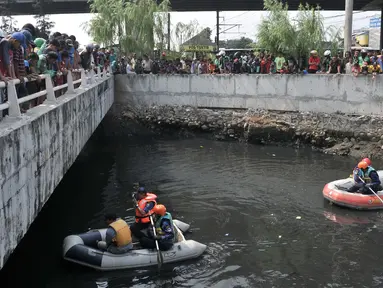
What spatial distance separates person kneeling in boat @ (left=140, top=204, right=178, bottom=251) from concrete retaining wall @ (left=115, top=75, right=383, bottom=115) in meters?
13.6

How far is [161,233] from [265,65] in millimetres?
15928

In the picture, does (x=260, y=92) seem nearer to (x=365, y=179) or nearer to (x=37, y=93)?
(x=365, y=179)

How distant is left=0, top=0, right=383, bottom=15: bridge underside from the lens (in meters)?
36.0

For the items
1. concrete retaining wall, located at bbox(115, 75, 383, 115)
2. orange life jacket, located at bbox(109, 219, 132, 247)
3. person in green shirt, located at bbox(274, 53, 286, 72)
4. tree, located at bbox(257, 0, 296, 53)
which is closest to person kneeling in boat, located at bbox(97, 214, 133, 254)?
orange life jacket, located at bbox(109, 219, 132, 247)

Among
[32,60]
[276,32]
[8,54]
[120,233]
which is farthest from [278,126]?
[8,54]

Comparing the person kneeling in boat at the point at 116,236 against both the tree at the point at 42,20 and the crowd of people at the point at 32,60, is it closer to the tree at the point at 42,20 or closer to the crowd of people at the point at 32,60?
the crowd of people at the point at 32,60

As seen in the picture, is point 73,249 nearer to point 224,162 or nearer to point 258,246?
point 258,246

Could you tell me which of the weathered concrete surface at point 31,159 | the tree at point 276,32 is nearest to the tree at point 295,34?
the tree at point 276,32

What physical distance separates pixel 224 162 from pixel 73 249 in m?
11.4

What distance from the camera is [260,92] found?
24.0 m

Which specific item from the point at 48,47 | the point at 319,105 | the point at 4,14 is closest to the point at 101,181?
the point at 48,47

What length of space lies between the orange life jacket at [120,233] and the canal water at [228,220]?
25.3 inches

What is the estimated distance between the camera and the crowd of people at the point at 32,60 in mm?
8211

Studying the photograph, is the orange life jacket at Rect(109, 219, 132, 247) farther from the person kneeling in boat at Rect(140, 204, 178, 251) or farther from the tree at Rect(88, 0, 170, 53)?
the tree at Rect(88, 0, 170, 53)
